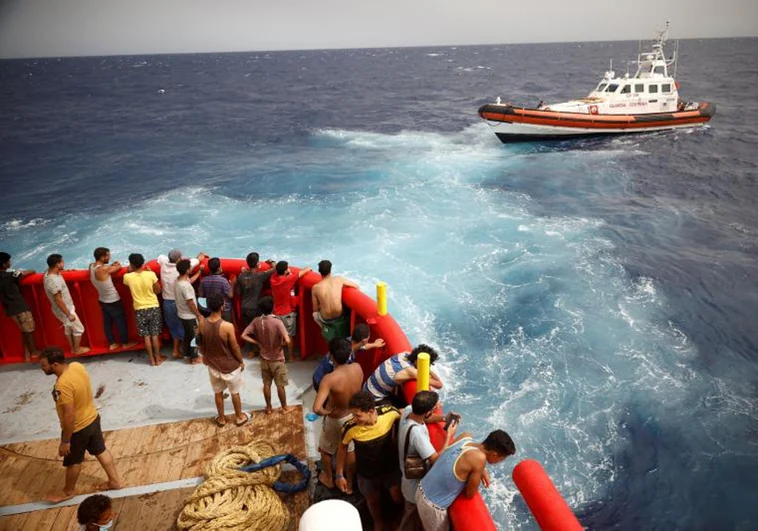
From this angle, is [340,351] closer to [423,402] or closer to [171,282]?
[423,402]

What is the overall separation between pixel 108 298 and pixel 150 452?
2.17 meters

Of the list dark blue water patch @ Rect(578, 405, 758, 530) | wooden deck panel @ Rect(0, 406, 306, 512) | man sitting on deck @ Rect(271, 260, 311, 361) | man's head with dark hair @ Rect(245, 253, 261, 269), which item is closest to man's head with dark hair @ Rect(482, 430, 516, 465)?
wooden deck panel @ Rect(0, 406, 306, 512)

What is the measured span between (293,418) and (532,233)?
1176 centimetres

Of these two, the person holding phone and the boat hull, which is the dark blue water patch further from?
the boat hull

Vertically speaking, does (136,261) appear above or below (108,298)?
above

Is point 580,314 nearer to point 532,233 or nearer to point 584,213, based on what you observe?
point 532,233

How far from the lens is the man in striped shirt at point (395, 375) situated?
14.0 feet

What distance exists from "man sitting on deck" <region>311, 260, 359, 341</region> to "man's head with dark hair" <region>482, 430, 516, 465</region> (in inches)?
112

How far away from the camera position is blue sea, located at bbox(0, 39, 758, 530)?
7.54m

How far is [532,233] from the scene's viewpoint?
15.3 meters

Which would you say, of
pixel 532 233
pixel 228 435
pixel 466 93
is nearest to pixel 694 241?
pixel 532 233

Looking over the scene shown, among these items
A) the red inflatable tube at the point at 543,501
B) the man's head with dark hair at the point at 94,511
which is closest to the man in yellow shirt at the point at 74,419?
the man's head with dark hair at the point at 94,511

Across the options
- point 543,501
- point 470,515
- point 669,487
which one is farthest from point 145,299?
point 669,487

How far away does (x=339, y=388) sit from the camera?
Answer: 420cm
